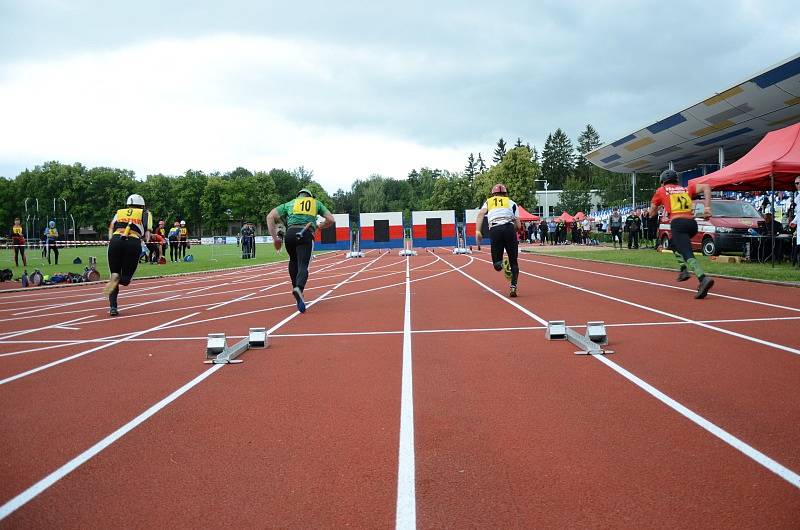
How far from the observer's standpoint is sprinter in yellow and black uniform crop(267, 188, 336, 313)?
9.38 m

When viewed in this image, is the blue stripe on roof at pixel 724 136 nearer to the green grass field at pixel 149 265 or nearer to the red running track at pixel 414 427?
the green grass field at pixel 149 265

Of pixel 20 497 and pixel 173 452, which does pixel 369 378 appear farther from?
pixel 20 497

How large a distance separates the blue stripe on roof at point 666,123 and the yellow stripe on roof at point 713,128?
140 cm

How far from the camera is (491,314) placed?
8.44 meters

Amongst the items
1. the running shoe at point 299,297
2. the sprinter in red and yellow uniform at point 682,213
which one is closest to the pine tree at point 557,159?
the sprinter in red and yellow uniform at point 682,213

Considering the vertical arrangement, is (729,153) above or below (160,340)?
above

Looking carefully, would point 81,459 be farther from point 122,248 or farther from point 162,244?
point 162,244

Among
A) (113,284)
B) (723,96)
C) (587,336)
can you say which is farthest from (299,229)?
(723,96)

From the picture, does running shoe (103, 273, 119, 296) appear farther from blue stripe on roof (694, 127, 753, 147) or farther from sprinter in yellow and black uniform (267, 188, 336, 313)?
blue stripe on roof (694, 127, 753, 147)

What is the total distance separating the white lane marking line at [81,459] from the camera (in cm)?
274

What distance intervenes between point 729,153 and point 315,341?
4244 centimetres

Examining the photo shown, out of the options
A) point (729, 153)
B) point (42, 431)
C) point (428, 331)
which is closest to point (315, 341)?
point (428, 331)

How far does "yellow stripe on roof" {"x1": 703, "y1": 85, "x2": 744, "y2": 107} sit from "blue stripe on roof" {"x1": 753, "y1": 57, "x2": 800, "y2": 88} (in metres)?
1.18

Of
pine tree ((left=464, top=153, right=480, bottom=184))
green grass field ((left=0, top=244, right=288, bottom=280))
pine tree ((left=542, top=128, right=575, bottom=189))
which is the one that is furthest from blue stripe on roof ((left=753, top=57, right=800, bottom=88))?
pine tree ((left=464, top=153, right=480, bottom=184))
